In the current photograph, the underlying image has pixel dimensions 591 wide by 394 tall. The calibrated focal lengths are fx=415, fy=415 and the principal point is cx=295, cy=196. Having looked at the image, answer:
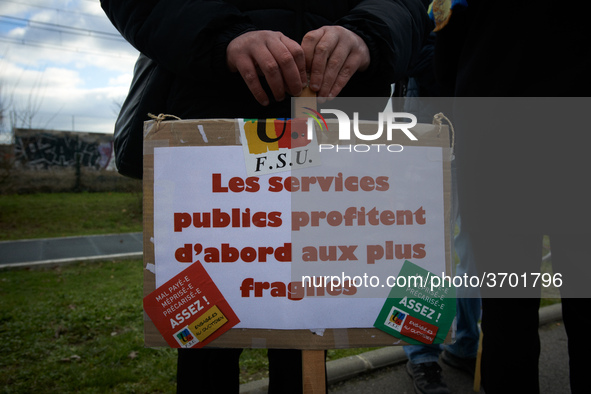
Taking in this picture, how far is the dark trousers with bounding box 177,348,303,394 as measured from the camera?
4.09 ft

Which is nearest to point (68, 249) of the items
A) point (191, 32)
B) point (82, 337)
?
point (82, 337)

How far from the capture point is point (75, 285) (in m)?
4.49

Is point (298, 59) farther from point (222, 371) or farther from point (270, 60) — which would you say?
point (222, 371)

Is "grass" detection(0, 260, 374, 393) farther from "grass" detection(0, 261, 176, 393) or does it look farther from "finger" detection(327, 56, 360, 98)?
"finger" detection(327, 56, 360, 98)

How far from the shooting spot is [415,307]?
42.7 inches

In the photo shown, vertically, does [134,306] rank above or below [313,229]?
below

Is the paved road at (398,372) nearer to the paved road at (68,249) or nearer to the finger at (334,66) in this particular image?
the finger at (334,66)

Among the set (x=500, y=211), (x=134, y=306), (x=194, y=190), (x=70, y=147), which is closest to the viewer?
(x=194, y=190)

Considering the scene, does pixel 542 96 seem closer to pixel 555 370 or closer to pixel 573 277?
pixel 573 277

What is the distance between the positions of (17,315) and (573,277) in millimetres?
3727

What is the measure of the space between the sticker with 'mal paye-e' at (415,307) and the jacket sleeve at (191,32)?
2.40 ft

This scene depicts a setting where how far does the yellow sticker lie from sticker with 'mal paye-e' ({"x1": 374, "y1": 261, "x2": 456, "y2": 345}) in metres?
0.40

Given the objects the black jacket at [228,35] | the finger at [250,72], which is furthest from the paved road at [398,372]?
the finger at [250,72]

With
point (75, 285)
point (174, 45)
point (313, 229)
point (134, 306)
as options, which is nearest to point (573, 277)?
point (313, 229)
